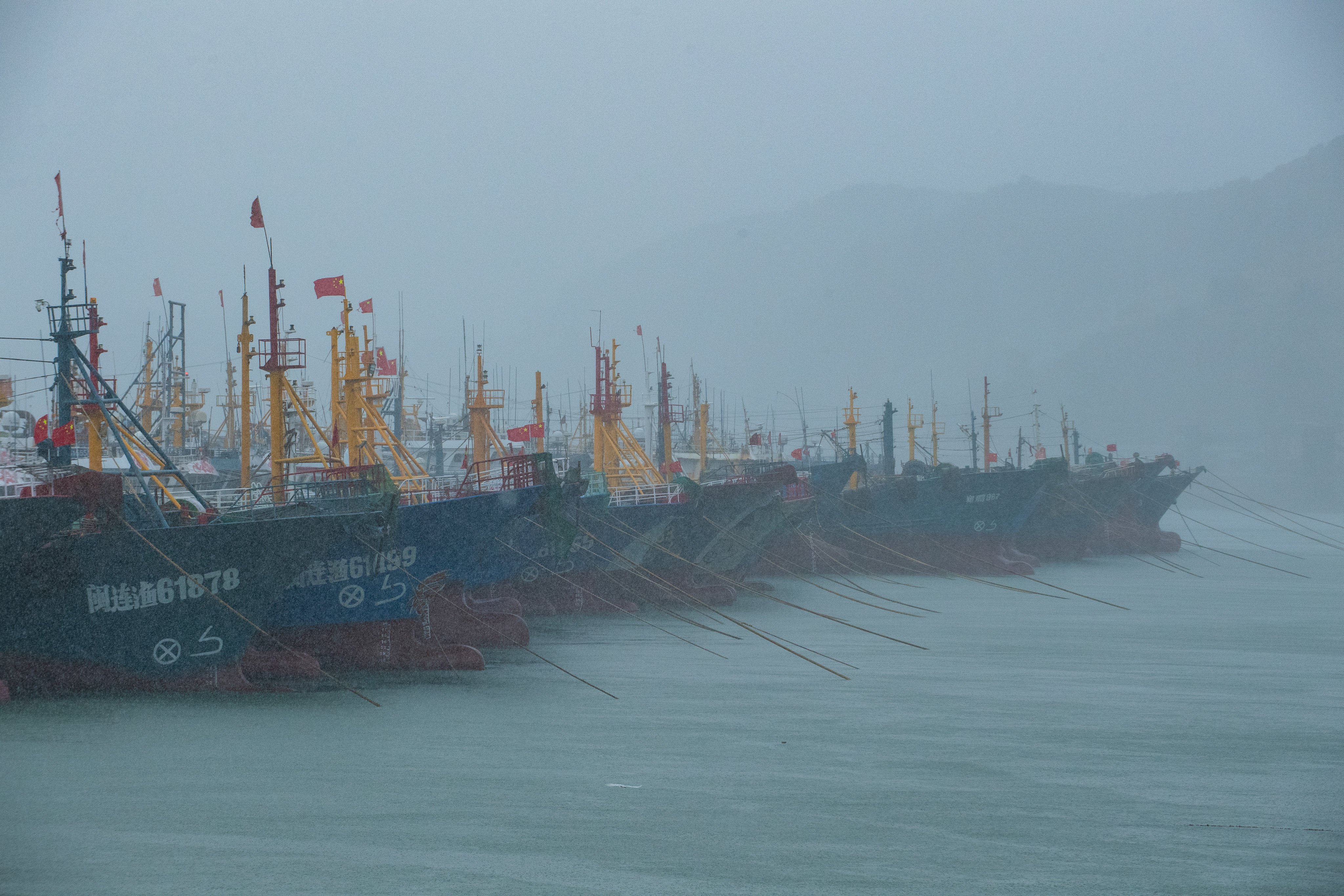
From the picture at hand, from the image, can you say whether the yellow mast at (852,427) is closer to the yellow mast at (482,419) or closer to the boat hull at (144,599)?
the yellow mast at (482,419)

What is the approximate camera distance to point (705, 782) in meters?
12.8

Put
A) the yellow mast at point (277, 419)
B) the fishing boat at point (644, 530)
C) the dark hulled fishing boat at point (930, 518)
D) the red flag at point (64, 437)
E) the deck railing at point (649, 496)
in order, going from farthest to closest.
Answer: the dark hulled fishing boat at point (930, 518)
the deck railing at point (649, 496)
the fishing boat at point (644, 530)
the yellow mast at point (277, 419)
the red flag at point (64, 437)

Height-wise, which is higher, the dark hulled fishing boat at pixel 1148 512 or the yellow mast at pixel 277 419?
the yellow mast at pixel 277 419

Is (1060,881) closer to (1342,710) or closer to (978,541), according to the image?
(1342,710)

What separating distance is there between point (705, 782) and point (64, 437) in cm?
1163

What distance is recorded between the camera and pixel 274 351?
22.5m

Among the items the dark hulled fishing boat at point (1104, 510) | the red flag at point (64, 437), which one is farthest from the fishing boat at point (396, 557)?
the dark hulled fishing boat at point (1104, 510)

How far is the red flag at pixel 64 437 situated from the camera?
18.1 metres

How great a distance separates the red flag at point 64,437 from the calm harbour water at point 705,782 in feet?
13.2

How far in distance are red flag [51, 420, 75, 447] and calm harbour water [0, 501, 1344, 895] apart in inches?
158

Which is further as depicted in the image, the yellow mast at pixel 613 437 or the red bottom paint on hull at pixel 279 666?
the yellow mast at pixel 613 437

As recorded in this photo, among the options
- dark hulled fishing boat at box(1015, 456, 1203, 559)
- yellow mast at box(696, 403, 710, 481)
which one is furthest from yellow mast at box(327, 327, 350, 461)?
dark hulled fishing boat at box(1015, 456, 1203, 559)

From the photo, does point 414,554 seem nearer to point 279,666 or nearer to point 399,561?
point 399,561

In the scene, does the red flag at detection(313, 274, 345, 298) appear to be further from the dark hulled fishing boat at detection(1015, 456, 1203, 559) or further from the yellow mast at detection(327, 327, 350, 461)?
the dark hulled fishing boat at detection(1015, 456, 1203, 559)
